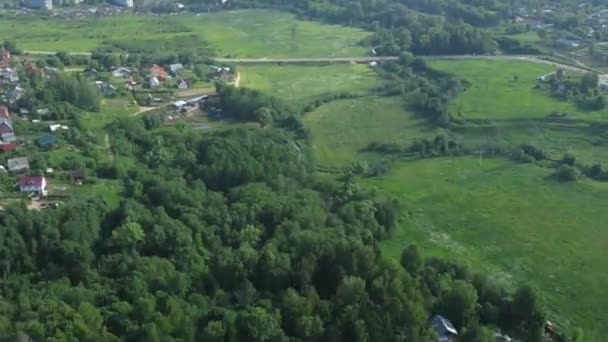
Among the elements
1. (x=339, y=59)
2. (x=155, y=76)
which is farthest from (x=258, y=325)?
(x=339, y=59)

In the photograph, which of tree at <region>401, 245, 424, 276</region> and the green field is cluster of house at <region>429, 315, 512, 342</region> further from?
the green field

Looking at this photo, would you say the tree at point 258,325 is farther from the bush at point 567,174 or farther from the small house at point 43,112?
the small house at point 43,112

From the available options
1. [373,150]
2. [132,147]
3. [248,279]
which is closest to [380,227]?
[248,279]

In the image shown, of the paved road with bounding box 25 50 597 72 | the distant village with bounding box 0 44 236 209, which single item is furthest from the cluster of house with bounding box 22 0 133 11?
the distant village with bounding box 0 44 236 209

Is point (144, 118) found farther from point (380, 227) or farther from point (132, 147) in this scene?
point (380, 227)

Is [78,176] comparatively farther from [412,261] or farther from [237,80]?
[237,80]

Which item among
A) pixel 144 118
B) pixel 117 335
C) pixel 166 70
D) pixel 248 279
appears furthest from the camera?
pixel 166 70
